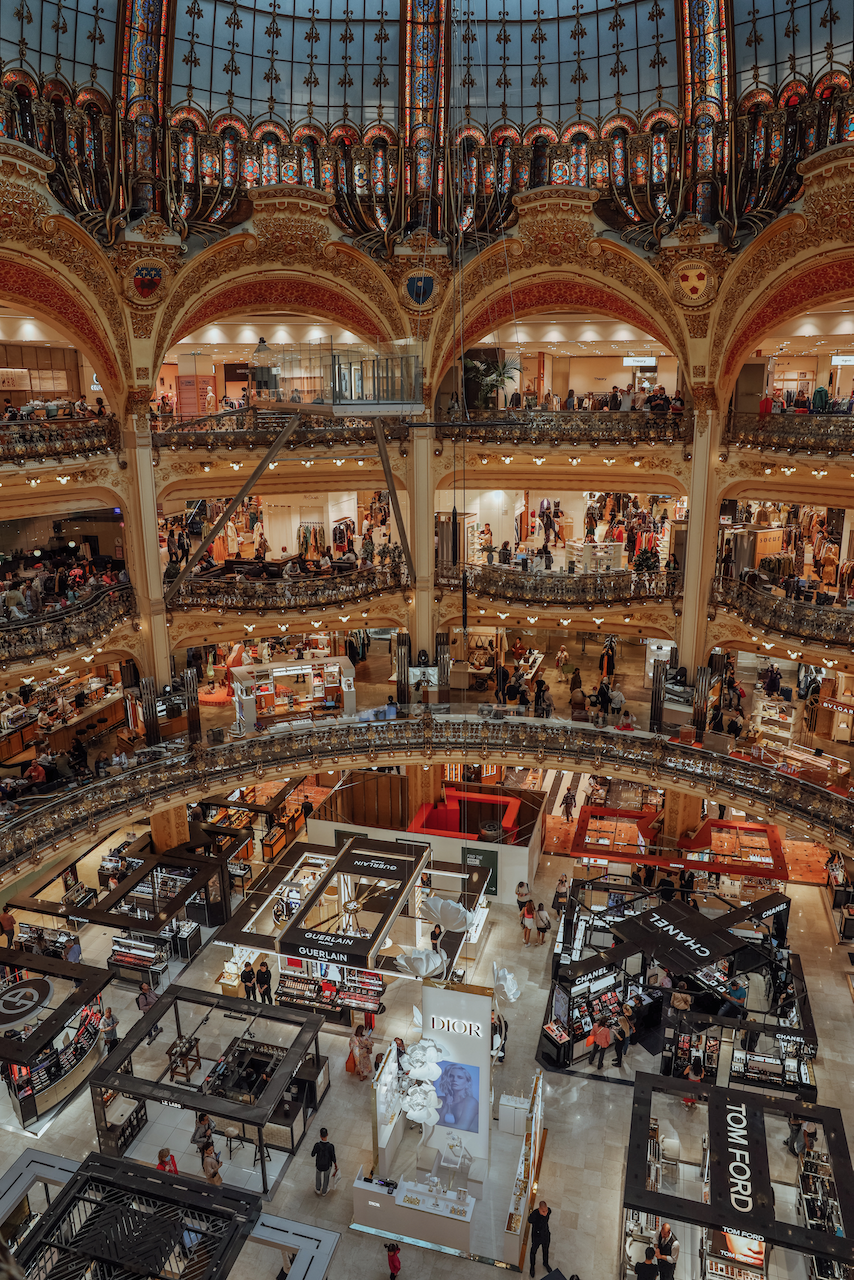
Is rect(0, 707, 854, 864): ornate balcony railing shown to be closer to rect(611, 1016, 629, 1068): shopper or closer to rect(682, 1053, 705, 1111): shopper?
rect(682, 1053, 705, 1111): shopper

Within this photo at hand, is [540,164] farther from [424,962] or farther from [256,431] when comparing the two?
[424,962]

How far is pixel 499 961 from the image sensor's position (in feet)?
74.1

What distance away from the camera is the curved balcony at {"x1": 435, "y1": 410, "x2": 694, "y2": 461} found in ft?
83.9

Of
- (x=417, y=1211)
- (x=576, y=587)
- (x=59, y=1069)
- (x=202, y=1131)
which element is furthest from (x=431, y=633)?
(x=417, y=1211)

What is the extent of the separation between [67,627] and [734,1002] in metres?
17.9

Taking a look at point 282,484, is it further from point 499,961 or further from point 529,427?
point 499,961

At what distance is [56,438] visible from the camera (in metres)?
22.6

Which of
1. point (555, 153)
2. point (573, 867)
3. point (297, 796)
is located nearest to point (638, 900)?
point (573, 867)

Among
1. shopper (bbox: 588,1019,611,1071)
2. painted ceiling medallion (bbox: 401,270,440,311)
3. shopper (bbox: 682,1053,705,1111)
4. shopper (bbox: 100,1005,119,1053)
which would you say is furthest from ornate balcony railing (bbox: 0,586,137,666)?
shopper (bbox: 682,1053,705,1111)

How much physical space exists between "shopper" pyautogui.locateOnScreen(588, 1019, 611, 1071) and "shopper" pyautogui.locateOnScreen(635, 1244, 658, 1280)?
513cm

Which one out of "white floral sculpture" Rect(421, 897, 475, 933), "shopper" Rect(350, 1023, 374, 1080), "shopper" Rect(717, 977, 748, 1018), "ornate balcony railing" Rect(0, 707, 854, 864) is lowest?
"shopper" Rect(350, 1023, 374, 1080)

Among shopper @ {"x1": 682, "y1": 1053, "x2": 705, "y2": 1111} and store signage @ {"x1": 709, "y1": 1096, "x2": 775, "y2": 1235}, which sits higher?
store signage @ {"x1": 709, "y1": 1096, "x2": 775, "y2": 1235}

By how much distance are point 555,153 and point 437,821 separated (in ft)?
63.3

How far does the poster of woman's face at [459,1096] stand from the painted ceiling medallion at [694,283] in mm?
19724
